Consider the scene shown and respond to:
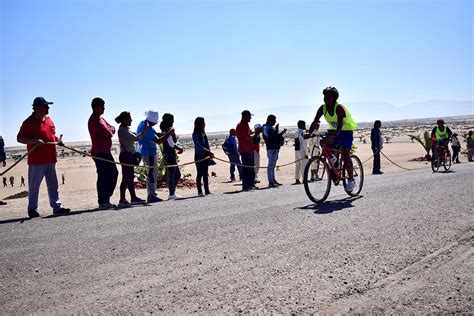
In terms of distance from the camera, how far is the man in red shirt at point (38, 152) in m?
8.19

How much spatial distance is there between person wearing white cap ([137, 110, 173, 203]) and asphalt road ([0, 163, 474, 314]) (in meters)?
2.94

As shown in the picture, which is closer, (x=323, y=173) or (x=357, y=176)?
(x=323, y=173)

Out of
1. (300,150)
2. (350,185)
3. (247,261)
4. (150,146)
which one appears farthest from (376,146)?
(247,261)

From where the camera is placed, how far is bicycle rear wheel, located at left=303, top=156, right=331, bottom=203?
8.33 metres

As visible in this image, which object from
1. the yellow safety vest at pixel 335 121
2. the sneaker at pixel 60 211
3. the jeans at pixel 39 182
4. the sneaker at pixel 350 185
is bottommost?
the sneaker at pixel 60 211

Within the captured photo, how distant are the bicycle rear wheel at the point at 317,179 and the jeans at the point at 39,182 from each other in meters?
4.43

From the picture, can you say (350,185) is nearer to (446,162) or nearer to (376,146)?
(446,162)

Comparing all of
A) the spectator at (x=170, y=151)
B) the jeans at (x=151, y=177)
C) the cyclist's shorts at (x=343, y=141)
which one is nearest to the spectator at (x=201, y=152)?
the spectator at (x=170, y=151)

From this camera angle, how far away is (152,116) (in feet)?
34.2

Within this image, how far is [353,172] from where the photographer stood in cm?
898

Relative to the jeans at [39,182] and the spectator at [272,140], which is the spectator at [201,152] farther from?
the jeans at [39,182]

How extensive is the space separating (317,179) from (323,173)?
15 centimetres

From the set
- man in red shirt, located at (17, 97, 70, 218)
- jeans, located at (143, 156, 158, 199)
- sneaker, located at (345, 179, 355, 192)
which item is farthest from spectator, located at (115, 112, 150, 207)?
sneaker, located at (345, 179, 355, 192)

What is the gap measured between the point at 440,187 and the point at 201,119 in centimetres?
548
